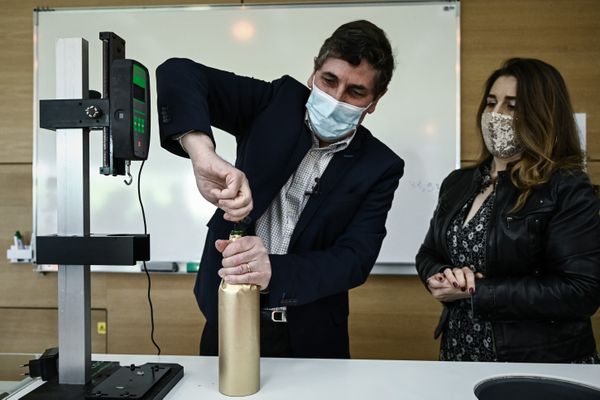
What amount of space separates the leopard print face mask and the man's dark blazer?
0.37m

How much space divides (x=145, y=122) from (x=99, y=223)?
6.09ft

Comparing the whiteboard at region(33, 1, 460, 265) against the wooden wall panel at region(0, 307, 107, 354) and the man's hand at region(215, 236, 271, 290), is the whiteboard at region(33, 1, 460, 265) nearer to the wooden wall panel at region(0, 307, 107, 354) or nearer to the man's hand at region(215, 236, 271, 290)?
the wooden wall panel at region(0, 307, 107, 354)

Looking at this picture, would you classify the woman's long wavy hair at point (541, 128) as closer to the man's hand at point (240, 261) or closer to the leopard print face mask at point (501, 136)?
the leopard print face mask at point (501, 136)

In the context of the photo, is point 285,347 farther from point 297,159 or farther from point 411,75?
point 411,75

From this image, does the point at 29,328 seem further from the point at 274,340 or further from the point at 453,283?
the point at 453,283

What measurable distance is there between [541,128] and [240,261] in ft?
3.56

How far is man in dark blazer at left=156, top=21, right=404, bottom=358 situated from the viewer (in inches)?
47.1

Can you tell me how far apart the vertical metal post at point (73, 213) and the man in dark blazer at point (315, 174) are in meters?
0.24

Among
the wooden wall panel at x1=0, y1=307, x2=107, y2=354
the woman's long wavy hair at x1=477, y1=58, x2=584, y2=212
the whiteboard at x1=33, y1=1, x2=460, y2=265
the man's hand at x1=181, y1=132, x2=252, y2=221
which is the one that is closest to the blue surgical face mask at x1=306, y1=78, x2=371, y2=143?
the man's hand at x1=181, y1=132, x2=252, y2=221

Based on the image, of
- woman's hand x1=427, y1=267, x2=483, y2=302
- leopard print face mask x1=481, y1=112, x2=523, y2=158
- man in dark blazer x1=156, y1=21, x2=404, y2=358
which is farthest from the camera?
leopard print face mask x1=481, y1=112, x2=523, y2=158

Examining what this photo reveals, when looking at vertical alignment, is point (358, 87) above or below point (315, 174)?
above

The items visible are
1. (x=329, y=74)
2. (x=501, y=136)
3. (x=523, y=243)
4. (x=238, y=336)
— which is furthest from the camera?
(x=501, y=136)

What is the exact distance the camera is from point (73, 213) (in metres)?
0.87

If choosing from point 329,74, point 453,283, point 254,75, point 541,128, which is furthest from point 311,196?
point 254,75
